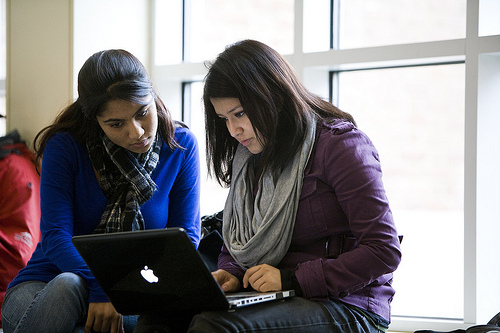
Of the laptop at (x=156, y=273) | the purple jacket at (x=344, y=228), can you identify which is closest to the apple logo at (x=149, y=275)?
the laptop at (x=156, y=273)

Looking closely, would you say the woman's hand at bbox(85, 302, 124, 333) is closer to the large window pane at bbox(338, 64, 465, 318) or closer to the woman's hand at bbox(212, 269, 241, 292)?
the woman's hand at bbox(212, 269, 241, 292)

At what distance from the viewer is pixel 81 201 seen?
1965 mm

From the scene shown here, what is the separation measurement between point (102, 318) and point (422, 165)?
5.21 ft

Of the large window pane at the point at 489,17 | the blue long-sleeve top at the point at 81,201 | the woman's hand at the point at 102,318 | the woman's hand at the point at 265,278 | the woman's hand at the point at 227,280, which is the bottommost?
the woman's hand at the point at 102,318

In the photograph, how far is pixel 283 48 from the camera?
3.10 m

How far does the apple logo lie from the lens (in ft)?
4.74

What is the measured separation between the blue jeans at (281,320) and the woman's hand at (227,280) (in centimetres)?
14

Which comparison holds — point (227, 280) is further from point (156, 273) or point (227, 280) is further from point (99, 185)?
point (99, 185)

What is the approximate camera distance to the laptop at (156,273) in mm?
1346

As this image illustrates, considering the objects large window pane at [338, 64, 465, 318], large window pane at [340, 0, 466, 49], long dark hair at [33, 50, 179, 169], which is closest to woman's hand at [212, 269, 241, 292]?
long dark hair at [33, 50, 179, 169]

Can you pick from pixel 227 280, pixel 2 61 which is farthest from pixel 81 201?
pixel 2 61

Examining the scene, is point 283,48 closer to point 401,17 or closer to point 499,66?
point 401,17

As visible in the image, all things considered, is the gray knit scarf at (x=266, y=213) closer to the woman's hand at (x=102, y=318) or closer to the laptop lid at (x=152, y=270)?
the laptop lid at (x=152, y=270)

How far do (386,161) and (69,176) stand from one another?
1.47 meters
